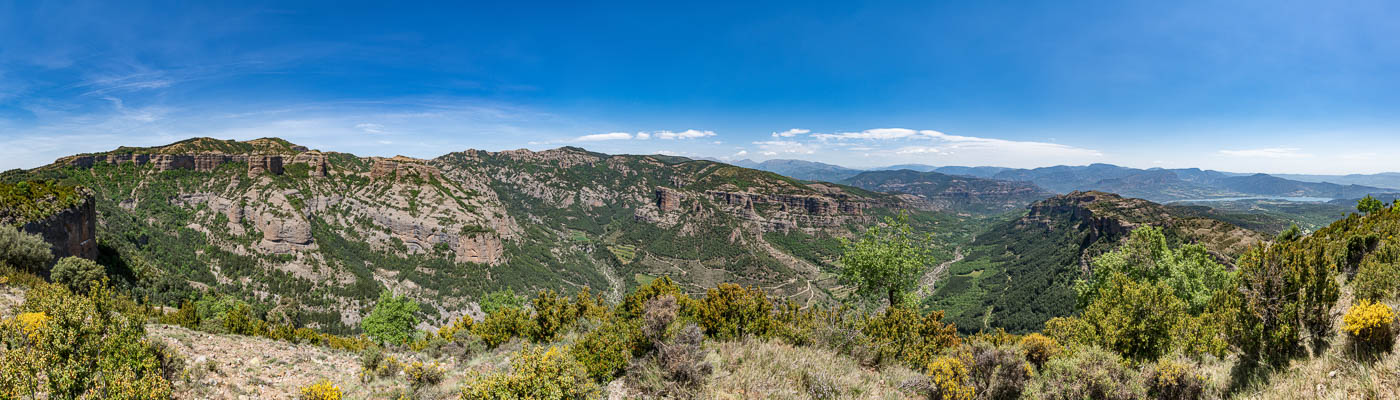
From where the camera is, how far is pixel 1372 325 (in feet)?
22.4

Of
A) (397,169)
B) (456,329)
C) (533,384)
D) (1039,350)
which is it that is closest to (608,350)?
(533,384)

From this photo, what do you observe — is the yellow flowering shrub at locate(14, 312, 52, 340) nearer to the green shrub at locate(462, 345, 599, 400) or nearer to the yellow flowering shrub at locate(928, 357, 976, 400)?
the green shrub at locate(462, 345, 599, 400)

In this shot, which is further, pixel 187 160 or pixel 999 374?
pixel 187 160

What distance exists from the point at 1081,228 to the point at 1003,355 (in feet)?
606

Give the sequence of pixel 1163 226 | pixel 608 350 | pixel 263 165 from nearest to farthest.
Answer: pixel 608 350
pixel 1163 226
pixel 263 165

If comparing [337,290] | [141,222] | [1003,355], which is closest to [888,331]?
[1003,355]

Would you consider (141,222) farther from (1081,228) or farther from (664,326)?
(1081,228)

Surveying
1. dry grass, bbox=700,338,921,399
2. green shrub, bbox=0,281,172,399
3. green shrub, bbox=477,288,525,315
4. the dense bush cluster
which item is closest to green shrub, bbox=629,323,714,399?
dry grass, bbox=700,338,921,399

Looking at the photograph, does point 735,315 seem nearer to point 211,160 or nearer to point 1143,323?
point 1143,323

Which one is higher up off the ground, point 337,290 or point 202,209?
point 202,209

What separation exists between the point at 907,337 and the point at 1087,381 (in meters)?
5.90

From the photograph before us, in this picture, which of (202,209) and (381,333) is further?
→ (202,209)

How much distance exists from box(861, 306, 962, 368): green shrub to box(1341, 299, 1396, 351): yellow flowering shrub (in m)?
7.63

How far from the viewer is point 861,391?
990 cm
